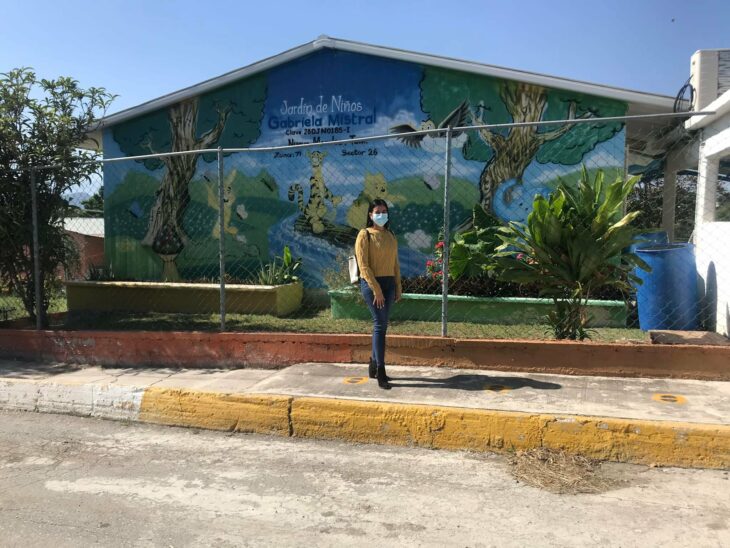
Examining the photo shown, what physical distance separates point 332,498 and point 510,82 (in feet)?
24.7

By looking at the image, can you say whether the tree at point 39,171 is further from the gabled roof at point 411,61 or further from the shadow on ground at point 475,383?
the shadow on ground at point 475,383

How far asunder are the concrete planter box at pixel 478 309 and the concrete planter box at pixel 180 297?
105 centimetres

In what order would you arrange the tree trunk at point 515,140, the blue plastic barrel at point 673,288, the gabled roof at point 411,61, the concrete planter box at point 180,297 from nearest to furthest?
the blue plastic barrel at point 673,288, the gabled roof at point 411,61, the tree trunk at point 515,140, the concrete planter box at point 180,297

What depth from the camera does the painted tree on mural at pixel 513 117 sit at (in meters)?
8.88

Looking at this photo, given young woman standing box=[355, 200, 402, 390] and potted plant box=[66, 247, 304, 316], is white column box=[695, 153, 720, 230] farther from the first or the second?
potted plant box=[66, 247, 304, 316]

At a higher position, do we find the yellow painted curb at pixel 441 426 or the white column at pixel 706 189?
the white column at pixel 706 189

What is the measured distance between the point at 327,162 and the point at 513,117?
321 cm

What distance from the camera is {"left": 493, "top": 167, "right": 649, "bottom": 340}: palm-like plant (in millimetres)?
5488

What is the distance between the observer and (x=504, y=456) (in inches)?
171

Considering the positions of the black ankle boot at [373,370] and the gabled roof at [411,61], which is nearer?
the black ankle boot at [373,370]

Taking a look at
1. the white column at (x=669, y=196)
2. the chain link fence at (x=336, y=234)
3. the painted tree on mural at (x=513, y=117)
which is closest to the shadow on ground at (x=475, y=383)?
the chain link fence at (x=336, y=234)

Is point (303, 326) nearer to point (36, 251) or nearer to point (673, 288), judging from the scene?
point (36, 251)

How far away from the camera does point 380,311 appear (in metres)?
5.21

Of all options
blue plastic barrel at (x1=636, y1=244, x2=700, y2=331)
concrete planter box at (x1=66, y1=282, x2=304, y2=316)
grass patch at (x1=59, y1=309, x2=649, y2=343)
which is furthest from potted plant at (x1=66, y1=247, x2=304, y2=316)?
blue plastic barrel at (x1=636, y1=244, x2=700, y2=331)
